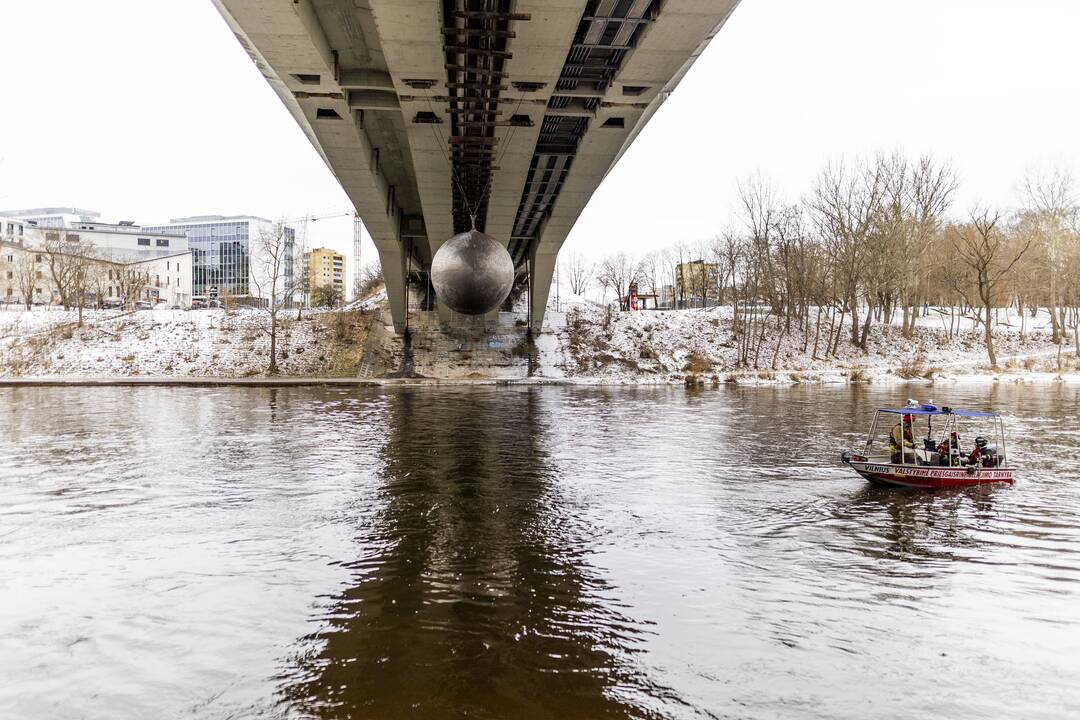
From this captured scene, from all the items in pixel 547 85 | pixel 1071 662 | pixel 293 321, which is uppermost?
pixel 547 85

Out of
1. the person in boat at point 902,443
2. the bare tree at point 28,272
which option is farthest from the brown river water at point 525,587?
the bare tree at point 28,272

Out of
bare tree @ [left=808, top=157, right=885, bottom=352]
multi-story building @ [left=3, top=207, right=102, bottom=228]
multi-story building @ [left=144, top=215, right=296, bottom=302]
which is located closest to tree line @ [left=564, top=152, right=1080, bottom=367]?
bare tree @ [left=808, top=157, right=885, bottom=352]

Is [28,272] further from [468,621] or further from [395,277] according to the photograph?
[468,621]

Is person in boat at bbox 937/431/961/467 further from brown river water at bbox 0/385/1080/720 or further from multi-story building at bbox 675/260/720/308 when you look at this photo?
multi-story building at bbox 675/260/720/308

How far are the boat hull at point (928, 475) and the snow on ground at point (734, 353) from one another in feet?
88.3

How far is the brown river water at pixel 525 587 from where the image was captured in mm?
4965

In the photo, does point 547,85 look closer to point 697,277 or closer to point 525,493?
point 525,493

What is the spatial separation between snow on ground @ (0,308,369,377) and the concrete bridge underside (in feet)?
72.1

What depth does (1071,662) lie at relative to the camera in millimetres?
5590

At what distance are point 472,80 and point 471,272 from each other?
452 cm

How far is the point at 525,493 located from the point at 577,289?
93857 millimetres

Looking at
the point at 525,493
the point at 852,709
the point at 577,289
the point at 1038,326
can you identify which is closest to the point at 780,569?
the point at 852,709

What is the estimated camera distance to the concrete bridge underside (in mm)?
12023

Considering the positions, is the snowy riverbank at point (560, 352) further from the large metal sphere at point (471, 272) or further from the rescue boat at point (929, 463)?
the rescue boat at point (929, 463)
